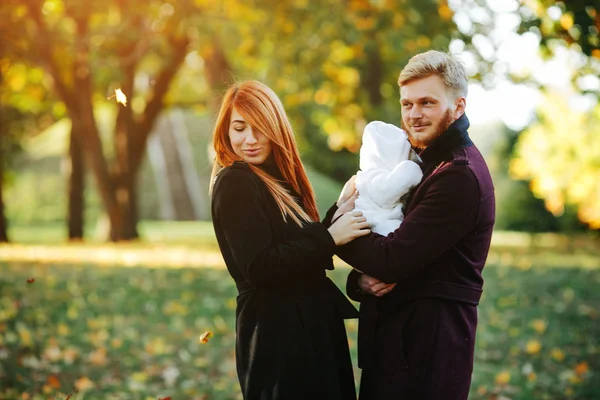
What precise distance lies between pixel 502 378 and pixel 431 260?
178 inches

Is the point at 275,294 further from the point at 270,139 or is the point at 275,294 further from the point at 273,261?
the point at 270,139

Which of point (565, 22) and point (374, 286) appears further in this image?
point (565, 22)

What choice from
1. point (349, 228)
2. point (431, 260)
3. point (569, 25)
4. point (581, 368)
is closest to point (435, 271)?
point (431, 260)

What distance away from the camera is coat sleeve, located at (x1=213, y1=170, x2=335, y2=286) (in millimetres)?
2980

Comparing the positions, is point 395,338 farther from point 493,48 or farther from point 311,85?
point 311,85

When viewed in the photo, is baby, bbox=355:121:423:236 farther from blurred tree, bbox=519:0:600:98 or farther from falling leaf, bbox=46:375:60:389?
falling leaf, bbox=46:375:60:389

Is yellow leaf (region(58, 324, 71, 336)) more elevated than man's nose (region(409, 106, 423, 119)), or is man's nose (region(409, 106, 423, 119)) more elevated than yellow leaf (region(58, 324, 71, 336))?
man's nose (region(409, 106, 423, 119))

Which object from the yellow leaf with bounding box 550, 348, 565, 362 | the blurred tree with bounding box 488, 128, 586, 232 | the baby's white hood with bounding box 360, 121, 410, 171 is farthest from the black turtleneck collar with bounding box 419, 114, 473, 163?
the blurred tree with bounding box 488, 128, 586, 232

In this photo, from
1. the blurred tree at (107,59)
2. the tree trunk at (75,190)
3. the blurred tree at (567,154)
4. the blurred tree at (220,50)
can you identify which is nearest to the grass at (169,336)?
the blurred tree at (220,50)

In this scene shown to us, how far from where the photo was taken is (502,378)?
6961 millimetres

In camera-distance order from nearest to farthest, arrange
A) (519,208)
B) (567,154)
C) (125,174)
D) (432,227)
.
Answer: (432,227) < (125,174) < (567,154) < (519,208)

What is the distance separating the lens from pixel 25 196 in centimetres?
3678

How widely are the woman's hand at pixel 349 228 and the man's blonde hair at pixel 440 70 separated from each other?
23.1 inches

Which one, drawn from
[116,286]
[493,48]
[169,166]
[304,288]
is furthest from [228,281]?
[169,166]
